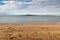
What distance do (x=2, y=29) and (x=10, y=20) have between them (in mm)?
154

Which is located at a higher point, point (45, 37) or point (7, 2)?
point (7, 2)

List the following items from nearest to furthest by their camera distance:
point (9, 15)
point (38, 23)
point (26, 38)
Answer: point (26, 38)
point (38, 23)
point (9, 15)

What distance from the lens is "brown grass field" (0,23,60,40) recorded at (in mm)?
690

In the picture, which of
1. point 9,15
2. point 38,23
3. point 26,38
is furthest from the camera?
point 9,15

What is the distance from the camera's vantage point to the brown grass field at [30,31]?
0.69 m

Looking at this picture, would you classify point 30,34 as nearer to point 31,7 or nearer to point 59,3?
point 31,7

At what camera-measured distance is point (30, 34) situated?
28.1 inches

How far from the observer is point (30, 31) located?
0.75 m

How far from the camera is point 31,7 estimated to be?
100 centimetres

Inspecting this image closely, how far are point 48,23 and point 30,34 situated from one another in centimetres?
19

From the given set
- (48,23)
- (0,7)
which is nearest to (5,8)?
(0,7)

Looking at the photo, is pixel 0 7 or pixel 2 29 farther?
pixel 0 7

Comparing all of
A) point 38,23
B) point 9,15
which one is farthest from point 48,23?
point 9,15

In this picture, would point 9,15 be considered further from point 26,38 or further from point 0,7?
point 26,38
